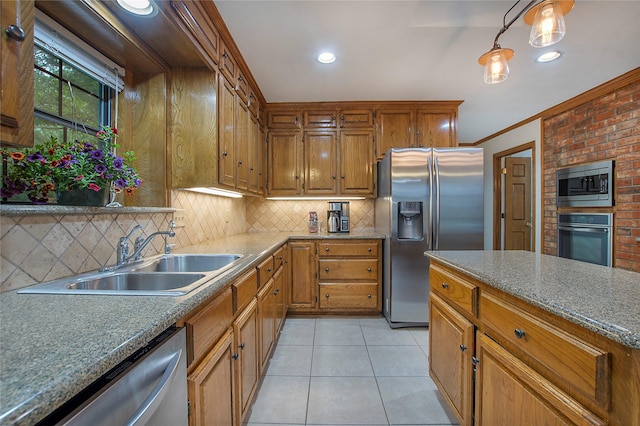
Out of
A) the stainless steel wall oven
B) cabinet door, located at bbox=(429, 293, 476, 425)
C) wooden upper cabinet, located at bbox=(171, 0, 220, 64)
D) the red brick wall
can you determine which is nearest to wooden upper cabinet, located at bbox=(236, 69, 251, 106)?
wooden upper cabinet, located at bbox=(171, 0, 220, 64)

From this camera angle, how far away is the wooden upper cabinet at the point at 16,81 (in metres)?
0.63

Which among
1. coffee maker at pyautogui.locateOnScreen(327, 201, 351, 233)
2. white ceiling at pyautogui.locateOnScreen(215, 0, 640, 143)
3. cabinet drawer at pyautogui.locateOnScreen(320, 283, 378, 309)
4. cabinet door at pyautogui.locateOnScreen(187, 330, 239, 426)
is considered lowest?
cabinet drawer at pyautogui.locateOnScreen(320, 283, 378, 309)

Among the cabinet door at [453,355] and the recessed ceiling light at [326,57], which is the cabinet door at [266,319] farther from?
the recessed ceiling light at [326,57]

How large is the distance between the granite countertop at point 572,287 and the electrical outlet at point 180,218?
1748 millimetres

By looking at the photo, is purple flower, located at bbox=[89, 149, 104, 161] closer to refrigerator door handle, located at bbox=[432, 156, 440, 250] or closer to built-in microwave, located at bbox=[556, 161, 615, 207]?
refrigerator door handle, located at bbox=[432, 156, 440, 250]

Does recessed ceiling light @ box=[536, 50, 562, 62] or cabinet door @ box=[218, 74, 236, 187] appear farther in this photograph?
recessed ceiling light @ box=[536, 50, 562, 62]

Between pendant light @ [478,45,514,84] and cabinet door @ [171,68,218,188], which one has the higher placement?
pendant light @ [478,45,514,84]

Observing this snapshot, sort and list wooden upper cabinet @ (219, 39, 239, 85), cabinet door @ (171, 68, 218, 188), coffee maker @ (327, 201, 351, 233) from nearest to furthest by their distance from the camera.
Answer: cabinet door @ (171, 68, 218, 188)
wooden upper cabinet @ (219, 39, 239, 85)
coffee maker @ (327, 201, 351, 233)

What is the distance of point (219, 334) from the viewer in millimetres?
1052

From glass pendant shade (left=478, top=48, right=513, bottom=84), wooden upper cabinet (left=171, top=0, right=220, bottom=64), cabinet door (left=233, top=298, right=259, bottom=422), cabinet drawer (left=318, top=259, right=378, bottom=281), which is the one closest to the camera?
cabinet door (left=233, top=298, right=259, bottom=422)

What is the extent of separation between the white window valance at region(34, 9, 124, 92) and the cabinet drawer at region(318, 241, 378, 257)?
2.10m

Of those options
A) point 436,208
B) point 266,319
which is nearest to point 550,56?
point 436,208

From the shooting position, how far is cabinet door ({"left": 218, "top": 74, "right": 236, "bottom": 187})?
6.10 ft

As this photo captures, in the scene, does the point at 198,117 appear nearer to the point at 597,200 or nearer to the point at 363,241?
the point at 363,241
